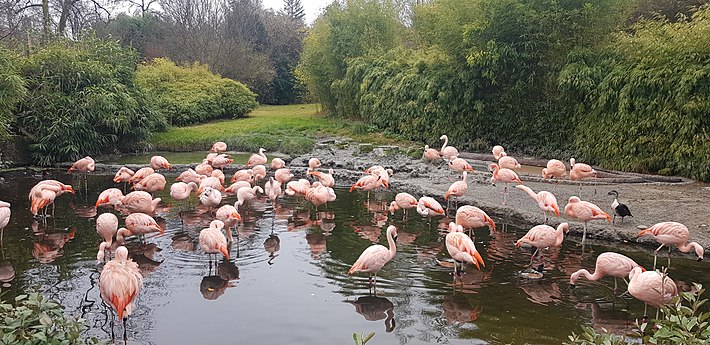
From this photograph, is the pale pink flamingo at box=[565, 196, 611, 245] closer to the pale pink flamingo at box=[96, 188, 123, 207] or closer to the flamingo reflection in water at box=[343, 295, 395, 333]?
the flamingo reflection in water at box=[343, 295, 395, 333]

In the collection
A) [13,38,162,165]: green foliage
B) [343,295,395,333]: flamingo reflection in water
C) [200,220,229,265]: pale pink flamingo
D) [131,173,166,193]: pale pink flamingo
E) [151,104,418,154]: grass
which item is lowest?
[343,295,395,333]: flamingo reflection in water

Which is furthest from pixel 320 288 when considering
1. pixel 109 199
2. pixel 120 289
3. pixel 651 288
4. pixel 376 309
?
pixel 109 199

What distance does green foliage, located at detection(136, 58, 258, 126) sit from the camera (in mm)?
22406

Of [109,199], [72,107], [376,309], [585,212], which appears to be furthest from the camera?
[72,107]

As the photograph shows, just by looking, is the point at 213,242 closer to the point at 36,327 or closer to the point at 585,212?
the point at 36,327

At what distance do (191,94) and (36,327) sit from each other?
73.0 ft

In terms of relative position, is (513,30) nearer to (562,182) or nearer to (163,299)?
(562,182)

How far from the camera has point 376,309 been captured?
17.5ft

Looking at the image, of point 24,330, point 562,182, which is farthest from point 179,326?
point 562,182

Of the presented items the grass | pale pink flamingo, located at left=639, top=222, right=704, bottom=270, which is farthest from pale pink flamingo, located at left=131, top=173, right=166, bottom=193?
pale pink flamingo, located at left=639, top=222, right=704, bottom=270

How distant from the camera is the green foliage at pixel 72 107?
47.2ft

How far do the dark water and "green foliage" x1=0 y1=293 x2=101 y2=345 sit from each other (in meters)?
2.00

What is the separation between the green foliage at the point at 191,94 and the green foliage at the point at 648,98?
48.9 ft

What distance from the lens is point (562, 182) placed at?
36.5 ft
